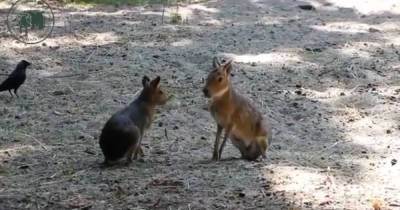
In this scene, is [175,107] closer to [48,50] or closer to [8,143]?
[8,143]

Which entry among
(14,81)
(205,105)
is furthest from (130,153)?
(14,81)

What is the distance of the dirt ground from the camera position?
17.2ft

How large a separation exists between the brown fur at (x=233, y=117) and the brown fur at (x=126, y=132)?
0.56 meters

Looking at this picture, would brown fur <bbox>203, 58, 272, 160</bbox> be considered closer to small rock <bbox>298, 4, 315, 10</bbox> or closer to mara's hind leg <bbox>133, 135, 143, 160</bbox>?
mara's hind leg <bbox>133, 135, 143, 160</bbox>

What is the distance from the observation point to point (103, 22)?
1094cm

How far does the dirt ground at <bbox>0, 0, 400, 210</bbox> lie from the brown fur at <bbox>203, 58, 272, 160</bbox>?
0.64ft

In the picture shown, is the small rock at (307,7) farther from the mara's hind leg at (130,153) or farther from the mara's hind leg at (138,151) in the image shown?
the mara's hind leg at (130,153)

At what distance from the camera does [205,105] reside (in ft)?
25.7

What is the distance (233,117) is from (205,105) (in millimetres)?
1634

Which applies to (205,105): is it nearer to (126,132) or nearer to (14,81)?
(14,81)

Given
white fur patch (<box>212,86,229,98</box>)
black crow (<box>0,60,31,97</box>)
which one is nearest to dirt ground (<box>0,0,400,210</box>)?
black crow (<box>0,60,31,97</box>)

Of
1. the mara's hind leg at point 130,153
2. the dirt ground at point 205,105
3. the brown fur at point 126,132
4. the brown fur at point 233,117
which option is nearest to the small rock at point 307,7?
the dirt ground at point 205,105

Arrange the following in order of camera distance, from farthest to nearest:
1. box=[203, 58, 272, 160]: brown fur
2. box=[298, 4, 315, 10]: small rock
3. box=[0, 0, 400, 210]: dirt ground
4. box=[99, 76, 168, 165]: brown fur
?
box=[298, 4, 315, 10]: small rock → box=[203, 58, 272, 160]: brown fur → box=[99, 76, 168, 165]: brown fur → box=[0, 0, 400, 210]: dirt ground

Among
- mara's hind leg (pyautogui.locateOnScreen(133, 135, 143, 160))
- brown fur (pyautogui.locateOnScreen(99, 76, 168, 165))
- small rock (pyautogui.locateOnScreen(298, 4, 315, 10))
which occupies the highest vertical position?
small rock (pyautogui.locateOnScreen(298, 4, 315, 10))
